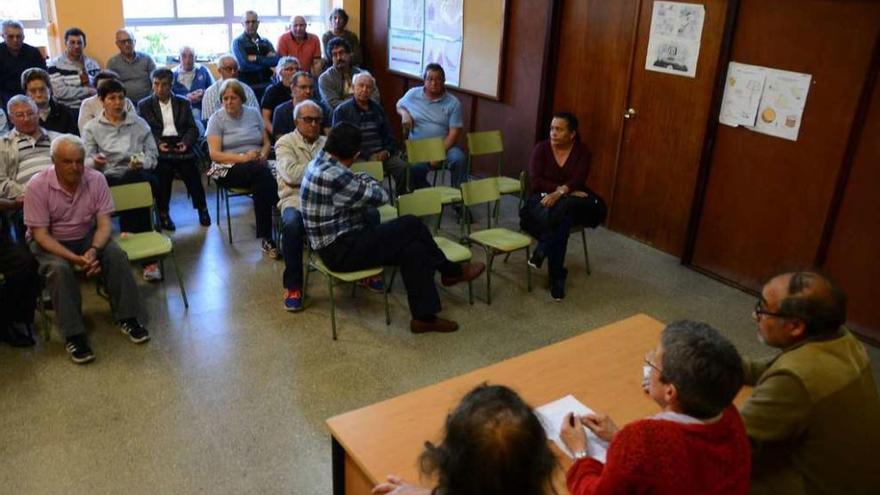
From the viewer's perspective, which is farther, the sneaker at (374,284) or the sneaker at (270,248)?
the sneaker at (270,248)

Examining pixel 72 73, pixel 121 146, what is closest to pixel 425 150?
pixel 121 146

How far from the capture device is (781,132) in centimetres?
464

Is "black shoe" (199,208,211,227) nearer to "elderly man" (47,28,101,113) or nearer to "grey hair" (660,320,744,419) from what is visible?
"elderly man" (47,28,101,113)

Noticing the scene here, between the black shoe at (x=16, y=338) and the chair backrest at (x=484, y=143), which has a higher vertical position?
the chair backrest at (x=484, y=143)

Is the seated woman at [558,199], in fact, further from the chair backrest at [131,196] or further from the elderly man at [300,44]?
the elderly man at [300,44]

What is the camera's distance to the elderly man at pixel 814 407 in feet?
6.45

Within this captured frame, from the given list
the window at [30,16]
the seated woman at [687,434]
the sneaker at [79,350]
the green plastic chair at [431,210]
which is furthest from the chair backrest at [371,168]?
the window at [30,16]

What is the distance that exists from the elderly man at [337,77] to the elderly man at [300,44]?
0.99 m

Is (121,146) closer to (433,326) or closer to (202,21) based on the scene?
(433,326)

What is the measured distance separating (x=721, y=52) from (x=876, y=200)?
1.38 m

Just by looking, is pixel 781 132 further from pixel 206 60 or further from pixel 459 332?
pixel 206 60

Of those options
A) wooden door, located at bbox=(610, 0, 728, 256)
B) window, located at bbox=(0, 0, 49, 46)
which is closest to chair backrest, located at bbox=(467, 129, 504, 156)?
wooden door, located at bbox=(610, 0, 728, 256)

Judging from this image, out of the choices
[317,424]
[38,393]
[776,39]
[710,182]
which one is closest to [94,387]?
[38,393]

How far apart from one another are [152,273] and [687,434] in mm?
3917
